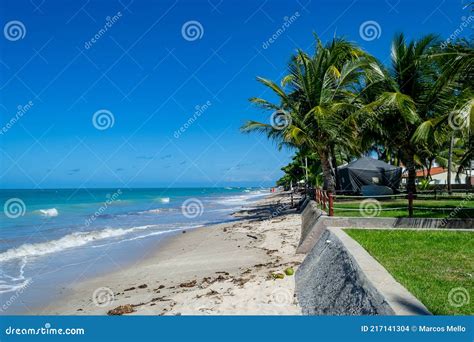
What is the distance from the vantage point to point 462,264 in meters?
6.48

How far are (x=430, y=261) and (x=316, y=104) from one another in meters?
13.3

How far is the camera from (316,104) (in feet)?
62.8

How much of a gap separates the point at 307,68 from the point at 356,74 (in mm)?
2540

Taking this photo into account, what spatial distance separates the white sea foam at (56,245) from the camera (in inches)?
603

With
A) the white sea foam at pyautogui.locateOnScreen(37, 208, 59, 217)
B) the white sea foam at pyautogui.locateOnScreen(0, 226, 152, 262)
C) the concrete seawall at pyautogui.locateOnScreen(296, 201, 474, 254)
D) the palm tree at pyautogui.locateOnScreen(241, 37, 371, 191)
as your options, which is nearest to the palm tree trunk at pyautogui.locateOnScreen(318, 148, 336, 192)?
the palm tree at pyautogui.locateOnScreen(241, 37, 371, 191)

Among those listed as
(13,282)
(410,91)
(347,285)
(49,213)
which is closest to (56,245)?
(13,282)

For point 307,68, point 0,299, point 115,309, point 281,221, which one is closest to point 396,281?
point 115,309

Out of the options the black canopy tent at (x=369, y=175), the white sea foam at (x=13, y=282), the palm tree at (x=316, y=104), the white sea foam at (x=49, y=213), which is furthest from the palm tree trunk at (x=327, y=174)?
the white sea foam at (x=49, y=213)

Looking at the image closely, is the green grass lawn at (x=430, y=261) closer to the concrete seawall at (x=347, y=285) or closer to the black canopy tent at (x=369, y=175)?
the concrete seawall at (x=347, y=285)

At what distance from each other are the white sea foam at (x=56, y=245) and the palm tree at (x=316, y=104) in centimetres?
897

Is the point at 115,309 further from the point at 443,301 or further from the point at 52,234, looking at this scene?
the point at 52,234

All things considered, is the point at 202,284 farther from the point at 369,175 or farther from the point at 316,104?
the point at 369,175

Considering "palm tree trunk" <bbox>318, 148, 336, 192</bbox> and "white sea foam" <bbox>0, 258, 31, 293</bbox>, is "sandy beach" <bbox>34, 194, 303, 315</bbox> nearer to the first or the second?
"white sea foam" <bbox>0, 258, 31, 293</bbox>

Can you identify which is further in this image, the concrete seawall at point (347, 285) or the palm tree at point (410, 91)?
the palm tree at point (410, 91)
